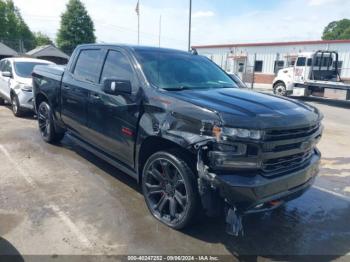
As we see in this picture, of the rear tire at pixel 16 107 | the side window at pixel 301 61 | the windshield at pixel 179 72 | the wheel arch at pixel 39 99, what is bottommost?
the rear tire at pixel 16 107

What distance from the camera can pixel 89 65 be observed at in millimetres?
5113

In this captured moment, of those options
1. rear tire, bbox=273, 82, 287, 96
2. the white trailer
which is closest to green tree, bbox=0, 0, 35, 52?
rear tire, bbox=273, 82, 287, 96

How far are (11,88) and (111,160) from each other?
259 inches

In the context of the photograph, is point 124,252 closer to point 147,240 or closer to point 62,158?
point 147,240

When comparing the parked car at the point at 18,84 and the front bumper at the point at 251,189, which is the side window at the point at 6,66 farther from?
the front bumper at the point at 251,189

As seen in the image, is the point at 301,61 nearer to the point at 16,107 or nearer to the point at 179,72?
the point at 16,107

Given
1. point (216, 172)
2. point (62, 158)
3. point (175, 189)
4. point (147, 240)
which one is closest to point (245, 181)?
point (216, 172)

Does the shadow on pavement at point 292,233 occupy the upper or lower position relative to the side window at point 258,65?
lower

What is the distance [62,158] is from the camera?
594 centimetres

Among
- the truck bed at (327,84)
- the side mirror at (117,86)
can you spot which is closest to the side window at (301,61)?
the truck bed at (327,84)

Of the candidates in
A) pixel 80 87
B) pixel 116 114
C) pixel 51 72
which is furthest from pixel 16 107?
pixel 116 114

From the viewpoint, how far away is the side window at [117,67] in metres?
4.25

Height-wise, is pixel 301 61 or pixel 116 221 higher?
pixel 301 61

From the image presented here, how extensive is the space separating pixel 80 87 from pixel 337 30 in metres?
88.8
